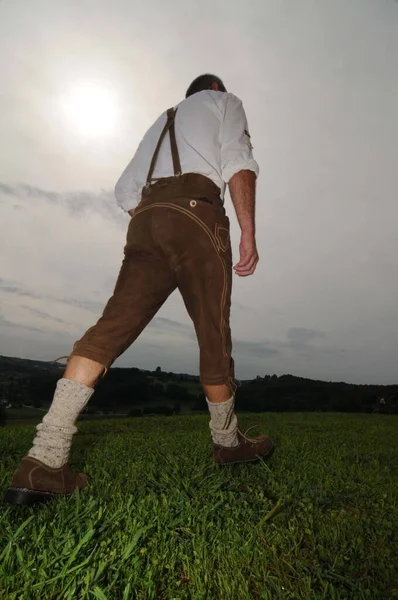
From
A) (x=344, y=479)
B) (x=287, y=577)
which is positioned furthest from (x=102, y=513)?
(x=344, y=479)

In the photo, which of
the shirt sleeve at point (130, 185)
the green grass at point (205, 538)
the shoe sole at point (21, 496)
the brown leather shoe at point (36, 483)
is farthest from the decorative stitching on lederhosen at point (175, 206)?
the shoe sole at point (21, 496)

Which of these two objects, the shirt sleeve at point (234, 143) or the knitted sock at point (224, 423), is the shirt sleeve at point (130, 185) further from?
the knitted sock at point (224, 423)

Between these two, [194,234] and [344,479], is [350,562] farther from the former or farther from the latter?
[194,234]

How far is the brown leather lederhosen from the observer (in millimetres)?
2863

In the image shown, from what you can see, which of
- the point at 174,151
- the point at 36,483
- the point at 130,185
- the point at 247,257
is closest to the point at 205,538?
the point at 36,483

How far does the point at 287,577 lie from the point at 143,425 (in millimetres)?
7026

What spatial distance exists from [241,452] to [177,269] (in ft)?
5.16

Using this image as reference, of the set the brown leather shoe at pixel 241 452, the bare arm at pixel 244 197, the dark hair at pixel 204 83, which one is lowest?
the brown leather shoe at pixel 241 452

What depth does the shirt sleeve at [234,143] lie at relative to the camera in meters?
3.04

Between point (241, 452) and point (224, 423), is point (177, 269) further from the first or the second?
point (241, 452)

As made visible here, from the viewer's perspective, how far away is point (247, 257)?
10.3ft

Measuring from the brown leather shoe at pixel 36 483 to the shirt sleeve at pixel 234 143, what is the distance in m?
2.26

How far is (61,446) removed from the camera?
8.19 ft

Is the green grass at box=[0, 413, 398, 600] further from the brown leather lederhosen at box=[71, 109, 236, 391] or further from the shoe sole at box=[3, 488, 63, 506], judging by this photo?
the brown leather lederhosen at box=[71, 109, 236, 391]
